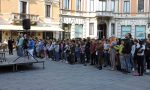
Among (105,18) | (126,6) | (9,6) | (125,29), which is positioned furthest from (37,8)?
(126,6)

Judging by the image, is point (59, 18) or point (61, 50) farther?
point (59, 18)

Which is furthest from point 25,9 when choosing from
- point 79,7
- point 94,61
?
point 94,61

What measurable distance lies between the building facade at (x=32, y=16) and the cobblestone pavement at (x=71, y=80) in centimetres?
1956

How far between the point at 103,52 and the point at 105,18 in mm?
29842

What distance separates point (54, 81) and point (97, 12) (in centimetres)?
3428

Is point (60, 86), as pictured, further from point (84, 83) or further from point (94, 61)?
point (94, 61)

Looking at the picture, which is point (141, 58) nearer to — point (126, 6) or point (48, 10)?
point (48, 10)

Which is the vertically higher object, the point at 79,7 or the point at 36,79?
the point at 79,7

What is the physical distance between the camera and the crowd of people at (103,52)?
1775 cm

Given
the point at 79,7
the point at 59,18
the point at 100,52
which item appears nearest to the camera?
the point at 100,52

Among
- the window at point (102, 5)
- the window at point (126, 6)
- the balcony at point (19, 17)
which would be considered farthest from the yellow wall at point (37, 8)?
the window at point (126, 6)

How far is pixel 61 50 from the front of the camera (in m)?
25.3

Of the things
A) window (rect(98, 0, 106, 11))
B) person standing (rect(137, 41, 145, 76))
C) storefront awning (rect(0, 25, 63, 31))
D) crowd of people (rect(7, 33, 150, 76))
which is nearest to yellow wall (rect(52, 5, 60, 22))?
Result: storefront awning (rect(0, 25, 63, 31))

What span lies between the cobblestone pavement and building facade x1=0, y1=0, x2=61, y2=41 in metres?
19.6
